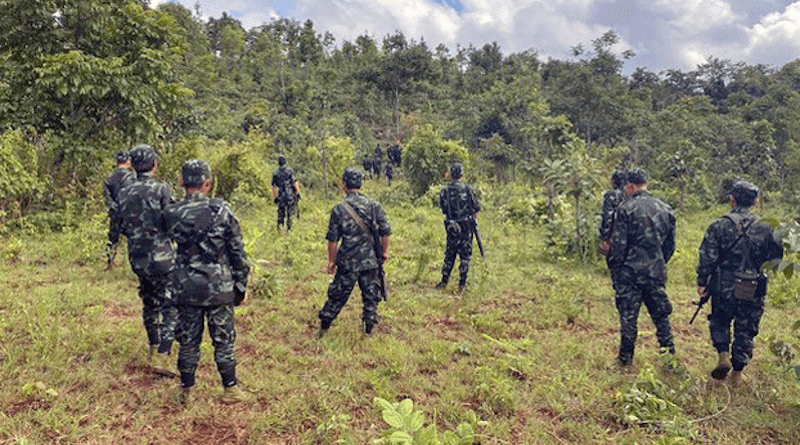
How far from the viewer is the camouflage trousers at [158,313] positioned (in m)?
4.49

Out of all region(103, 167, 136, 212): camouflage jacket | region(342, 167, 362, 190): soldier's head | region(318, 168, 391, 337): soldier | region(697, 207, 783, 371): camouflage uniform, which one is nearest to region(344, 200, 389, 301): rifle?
region(318, 168, 391, 337): soldier

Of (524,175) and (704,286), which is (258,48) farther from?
(704,286)

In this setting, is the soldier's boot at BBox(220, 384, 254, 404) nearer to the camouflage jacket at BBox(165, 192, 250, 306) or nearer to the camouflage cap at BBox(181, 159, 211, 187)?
the camouflage jacket at BBox(165, 192, 250, 306)

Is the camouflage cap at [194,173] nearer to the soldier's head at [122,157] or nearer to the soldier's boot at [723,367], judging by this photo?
the soldier's head at [122,157]

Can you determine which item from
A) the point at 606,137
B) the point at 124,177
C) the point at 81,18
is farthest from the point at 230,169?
the point at 606,137

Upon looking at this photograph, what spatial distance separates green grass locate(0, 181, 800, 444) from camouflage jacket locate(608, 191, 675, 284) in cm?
91

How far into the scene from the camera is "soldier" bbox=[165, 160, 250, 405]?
3693 mm

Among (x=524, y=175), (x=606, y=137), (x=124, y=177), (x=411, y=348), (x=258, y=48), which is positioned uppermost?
(x=258, y=48)

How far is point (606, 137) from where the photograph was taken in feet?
92.1

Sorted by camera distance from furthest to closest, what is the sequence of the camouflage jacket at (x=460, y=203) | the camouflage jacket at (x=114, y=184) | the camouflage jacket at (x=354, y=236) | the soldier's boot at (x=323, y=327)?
the camouflage jacket at (x=460, y=203)
the camouflage jacket at (x=114, y=184)
the soldier's boot at (x=323, y=327)
the camouflage jacket at (x=354, y=236)

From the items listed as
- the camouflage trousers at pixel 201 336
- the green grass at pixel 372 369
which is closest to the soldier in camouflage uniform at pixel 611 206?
the green grass at pixel 372 369

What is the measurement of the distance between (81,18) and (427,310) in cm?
942

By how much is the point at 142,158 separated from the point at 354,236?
7.11 ft

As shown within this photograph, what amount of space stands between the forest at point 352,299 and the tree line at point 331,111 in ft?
0.26
